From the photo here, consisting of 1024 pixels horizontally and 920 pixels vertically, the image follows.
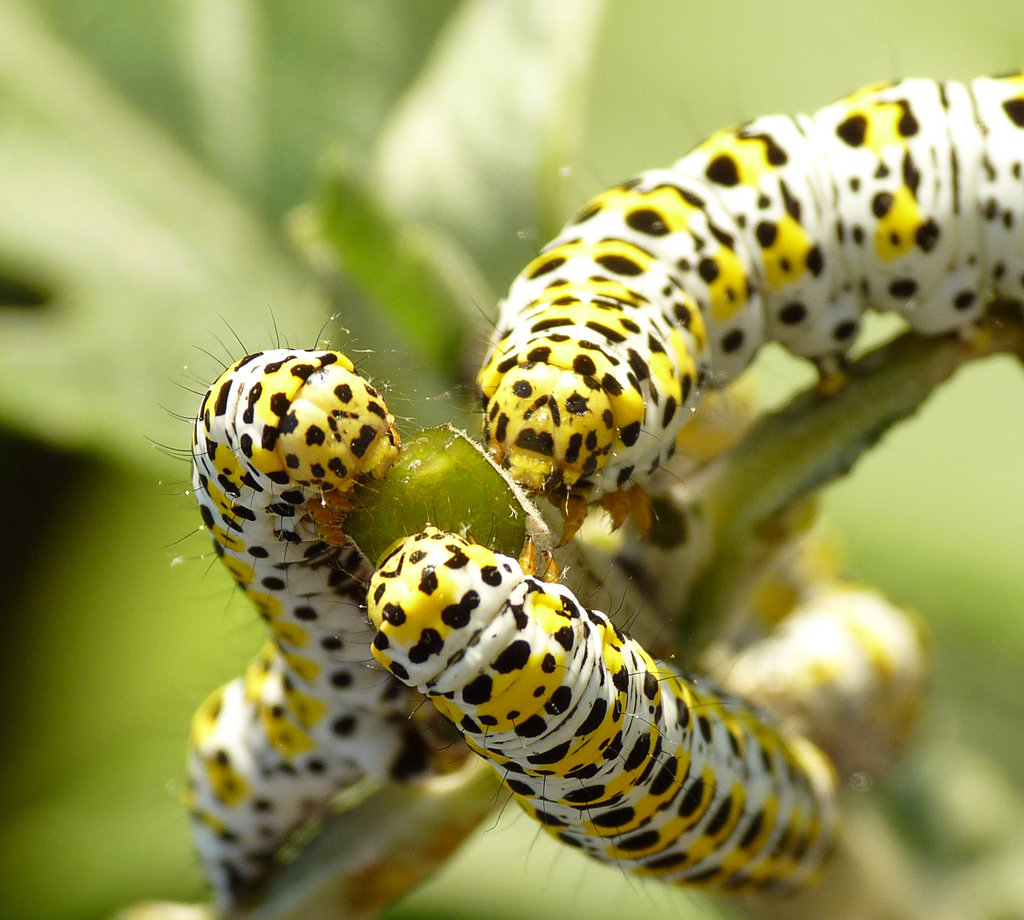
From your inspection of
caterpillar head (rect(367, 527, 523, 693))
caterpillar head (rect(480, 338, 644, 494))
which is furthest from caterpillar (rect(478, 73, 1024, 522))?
caterpillar head (rect(367, 527, 523, 693))

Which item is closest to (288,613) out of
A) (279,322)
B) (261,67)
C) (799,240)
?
(799,240)

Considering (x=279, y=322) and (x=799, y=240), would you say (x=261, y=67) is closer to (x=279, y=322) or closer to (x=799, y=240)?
(x=279, y=322)

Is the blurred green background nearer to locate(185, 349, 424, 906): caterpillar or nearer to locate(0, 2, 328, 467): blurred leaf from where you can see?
locate(0, 2, 328, 467): blurred leaf

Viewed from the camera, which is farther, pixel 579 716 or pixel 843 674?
pixel 843 674

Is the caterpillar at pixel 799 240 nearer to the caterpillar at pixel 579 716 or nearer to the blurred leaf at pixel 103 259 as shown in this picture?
the caterpillar at pixel 579 716

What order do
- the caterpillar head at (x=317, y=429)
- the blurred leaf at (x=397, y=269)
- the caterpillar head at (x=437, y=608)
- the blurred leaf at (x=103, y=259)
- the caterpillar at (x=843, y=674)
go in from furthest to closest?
the blurred leaf at (x=103, y=259), the caterpillar at (x=843, y=674), the blurred leaf at (x=397, y=269), the caterpillar head at (x=317, y=429), the caterpillar head at (x=437, y=608)

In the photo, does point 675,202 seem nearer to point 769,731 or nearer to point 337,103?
point 769,731

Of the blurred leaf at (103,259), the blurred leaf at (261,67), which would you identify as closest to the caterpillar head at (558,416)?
the blurred leaf at (103,259)
